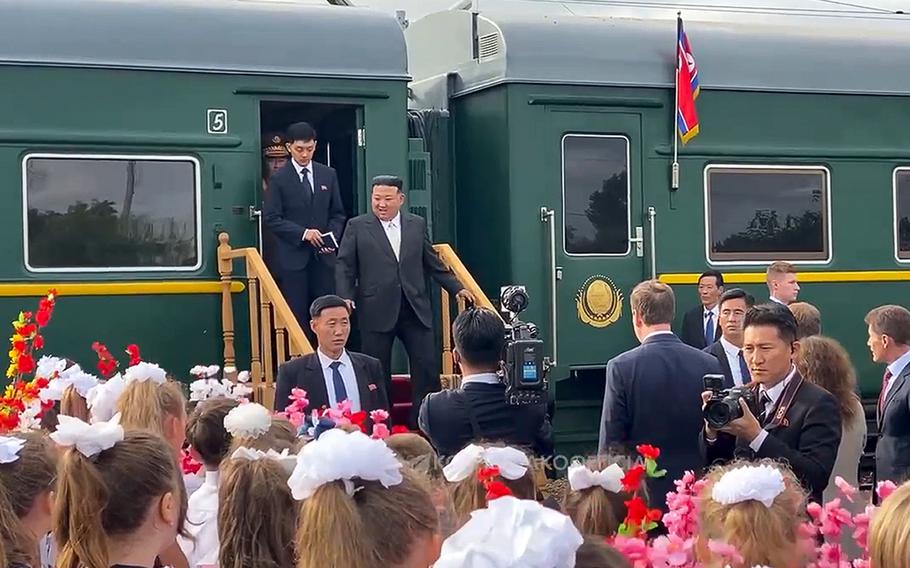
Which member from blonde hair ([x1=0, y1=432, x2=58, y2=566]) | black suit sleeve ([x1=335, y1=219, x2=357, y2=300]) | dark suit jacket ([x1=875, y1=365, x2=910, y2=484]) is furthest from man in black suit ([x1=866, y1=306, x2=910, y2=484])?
blonde hair ([x1=0, y1=432, x2=58, y2=566])

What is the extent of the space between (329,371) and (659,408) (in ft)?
7.52

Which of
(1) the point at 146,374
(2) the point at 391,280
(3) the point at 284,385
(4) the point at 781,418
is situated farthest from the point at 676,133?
(1) the point at 146,374

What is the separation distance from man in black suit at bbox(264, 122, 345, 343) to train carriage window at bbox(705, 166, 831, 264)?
8.98 ft

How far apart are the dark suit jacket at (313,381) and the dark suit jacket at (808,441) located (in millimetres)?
2687

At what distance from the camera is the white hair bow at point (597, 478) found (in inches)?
153

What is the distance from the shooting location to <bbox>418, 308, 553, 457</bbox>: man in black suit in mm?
5379

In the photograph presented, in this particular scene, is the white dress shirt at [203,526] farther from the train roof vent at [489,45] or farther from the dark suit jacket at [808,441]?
the train roof vent at [489,45]

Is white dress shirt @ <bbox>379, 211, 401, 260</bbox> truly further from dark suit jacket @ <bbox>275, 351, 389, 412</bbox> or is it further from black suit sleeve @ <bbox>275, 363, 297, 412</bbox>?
black suit sleeve @ <bbox>275, 363, 297, 412</bbox>

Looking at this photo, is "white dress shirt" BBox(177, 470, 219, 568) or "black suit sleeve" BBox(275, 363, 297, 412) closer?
"white dress shirt" BBox(177, 470, 219, 568)

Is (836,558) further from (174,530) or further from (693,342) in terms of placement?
(693,342)

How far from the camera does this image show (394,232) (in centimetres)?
806

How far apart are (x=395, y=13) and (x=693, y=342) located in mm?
3099

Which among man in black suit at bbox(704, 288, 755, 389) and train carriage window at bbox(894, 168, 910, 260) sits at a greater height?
train carriage window at bbox(894, 168, 910, 260)

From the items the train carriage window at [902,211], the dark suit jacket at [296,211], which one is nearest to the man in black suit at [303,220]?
the dark suit jacket at [296,211]
